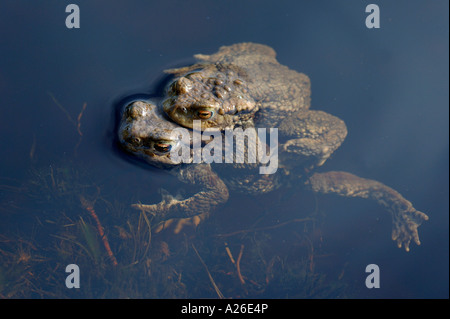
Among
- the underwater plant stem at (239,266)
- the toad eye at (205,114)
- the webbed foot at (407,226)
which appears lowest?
the underwater plant stem at (239,266)

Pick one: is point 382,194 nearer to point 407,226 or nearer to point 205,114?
point 407,226

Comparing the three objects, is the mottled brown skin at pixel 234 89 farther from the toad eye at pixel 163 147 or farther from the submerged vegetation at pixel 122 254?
the submerged vegetation at pixel 122 254

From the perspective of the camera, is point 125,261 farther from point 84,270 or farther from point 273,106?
point 273,106

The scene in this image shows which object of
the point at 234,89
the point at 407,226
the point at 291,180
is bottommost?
the point at 407,226

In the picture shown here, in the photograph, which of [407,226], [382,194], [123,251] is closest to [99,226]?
[123,251]

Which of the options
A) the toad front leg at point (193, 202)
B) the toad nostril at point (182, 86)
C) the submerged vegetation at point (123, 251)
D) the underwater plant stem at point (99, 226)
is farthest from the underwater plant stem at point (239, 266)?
the toad nostril at point (182, 86)

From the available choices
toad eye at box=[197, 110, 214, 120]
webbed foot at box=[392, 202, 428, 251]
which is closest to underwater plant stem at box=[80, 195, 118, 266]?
toad eye at box=[197, 110, 214, 120]

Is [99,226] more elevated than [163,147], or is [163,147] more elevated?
[163,147]

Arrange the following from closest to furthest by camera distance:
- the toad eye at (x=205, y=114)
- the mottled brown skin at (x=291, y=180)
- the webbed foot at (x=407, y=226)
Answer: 1. the toad eye at (x=205, y=114)
2. the mottled brown skin at (x=291, y=180)
3. the webbed foot at (x=407, y=226)

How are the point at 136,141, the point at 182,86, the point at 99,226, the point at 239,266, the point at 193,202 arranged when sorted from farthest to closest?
the point at 239,266 → the point at 193,202 → the point at 99,226 → the point at 182,86 → the point at 136,141
